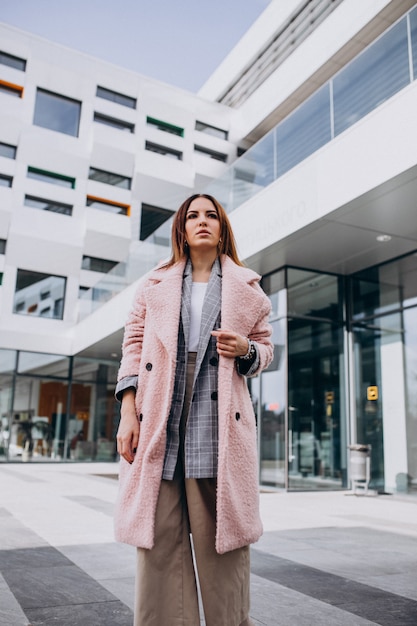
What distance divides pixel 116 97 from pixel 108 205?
500 centimetres

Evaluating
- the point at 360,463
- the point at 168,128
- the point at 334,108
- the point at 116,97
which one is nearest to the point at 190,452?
the point at 334,108

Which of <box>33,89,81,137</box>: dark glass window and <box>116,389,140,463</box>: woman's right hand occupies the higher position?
<box>33,89,81,137</box>: dark glass window

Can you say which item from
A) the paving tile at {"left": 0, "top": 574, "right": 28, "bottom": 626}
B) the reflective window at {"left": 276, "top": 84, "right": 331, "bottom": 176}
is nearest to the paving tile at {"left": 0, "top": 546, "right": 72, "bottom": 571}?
the paving tile at {"left": 0, "top": 574, "right": 28, "bottom": 626}

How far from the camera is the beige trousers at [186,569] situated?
1894mm

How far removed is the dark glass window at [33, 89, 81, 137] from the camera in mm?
22938

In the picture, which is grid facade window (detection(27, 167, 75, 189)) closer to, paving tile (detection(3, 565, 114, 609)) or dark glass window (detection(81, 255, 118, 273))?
dark glass window (detection(81, 255, 118, 273))

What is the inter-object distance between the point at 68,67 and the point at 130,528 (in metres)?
25.0

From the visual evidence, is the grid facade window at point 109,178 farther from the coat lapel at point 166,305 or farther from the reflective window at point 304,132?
the coat lapel at point 166,305

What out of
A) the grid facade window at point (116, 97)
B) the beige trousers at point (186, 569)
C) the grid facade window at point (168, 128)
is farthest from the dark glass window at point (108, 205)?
the beige trousers at point (186, 569)

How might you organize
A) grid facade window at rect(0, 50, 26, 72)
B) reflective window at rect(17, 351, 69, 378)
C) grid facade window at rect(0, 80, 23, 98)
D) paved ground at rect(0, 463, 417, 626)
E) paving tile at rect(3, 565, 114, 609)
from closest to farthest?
paved ground at rect(0, 463, 417, 626) → paving tile at rect(3, 565, 114, 609) → reflective window at rect(17, 351, 69, 378) → grid facade window at rect(0, 80, 23, 98) → grid facade window at rect(0, 50, 26, 72)

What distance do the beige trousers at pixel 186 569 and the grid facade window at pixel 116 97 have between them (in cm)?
2499

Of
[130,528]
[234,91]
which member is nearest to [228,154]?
[234,91]

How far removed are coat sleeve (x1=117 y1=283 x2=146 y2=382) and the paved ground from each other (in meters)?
1.31

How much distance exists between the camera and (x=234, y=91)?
92.1 ft
